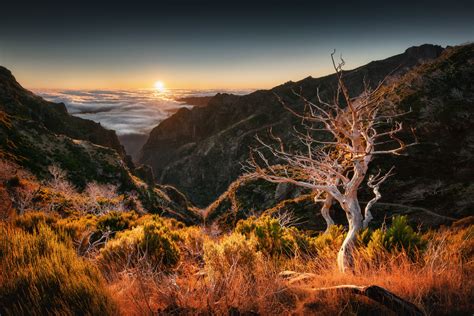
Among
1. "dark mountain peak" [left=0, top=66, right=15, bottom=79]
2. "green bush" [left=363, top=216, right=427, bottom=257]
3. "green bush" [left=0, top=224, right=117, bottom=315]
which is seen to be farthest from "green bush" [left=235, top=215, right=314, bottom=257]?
"dark mountain peak" [left=0, top=66, right=15, bottom=79]

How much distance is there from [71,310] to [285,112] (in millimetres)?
166290

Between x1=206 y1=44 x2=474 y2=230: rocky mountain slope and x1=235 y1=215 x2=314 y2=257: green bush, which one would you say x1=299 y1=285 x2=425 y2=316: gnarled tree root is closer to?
x1=235 y1=215 x2=314 y2=257: green bush

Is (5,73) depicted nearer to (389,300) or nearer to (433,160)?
(433,160)

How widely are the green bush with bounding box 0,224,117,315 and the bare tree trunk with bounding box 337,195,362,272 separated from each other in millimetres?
3788

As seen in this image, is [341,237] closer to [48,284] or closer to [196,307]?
[196,307]

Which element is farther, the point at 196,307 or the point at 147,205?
the point at 147,205

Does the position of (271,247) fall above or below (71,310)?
below

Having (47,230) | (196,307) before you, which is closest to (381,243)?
(196,307)

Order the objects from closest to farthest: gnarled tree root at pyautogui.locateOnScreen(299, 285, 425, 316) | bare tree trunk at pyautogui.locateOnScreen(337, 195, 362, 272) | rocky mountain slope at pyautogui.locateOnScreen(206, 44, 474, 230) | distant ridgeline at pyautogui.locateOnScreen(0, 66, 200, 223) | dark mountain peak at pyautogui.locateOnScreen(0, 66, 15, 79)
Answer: gnarled tree root at pyautogui.locateOnScreen(299, 285, 425, 316)
bare tree trunk at pyautogui.locateOnScreen(337, 195, 362, 272)
rocky mountain slope at pyautogui.locateOnScreen(206, 44, 474, 230)
distant ridgeline at pyautogui.locateOnScreen(0, 66, 200, 223)
dark mountain peak at pyautogui.locateOnScreen(0, 66, 15, 79)

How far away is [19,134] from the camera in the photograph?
6612 cm

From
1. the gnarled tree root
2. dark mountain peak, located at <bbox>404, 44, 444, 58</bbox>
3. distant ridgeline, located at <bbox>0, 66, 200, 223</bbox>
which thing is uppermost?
dark mountain peak, located at <bbox>404, 44, 444, 58</bbox>

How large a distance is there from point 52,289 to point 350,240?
17.3ft

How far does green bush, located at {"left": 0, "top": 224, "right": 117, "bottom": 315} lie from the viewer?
266 cm

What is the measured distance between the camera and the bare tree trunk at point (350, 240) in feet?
17.0
